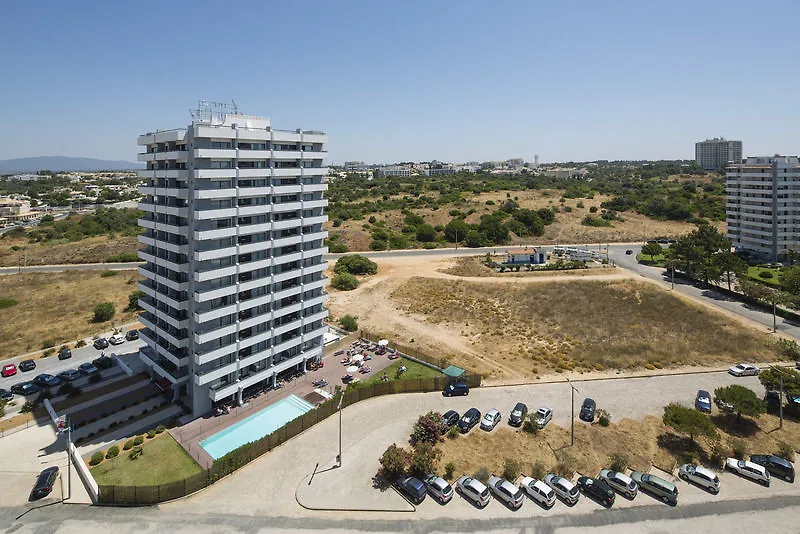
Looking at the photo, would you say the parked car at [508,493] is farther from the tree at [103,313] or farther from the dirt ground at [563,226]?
the dirt ground at [563,226]

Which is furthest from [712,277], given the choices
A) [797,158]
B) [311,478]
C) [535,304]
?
[311,478]

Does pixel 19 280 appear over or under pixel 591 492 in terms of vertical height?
over

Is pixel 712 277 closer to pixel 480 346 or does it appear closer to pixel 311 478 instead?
pixel 480 346

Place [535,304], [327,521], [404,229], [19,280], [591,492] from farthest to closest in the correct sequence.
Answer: [404,229] → [19,280] → [535,304] → [591,492] → [327,521]

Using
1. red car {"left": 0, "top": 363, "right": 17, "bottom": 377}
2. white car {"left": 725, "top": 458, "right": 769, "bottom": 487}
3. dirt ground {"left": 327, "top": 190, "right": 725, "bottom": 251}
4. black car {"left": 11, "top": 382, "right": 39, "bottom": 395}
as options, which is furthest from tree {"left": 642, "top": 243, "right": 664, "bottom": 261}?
red car {"left": 0, "top": 363, "right": 17, "bottom": 377}

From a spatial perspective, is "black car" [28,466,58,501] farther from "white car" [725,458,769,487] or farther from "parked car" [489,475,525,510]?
"white car" [725,458,769,487]

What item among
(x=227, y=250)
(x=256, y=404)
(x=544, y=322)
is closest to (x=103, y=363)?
(x=256, y=404)
